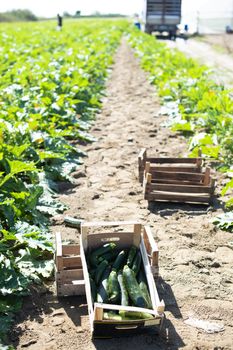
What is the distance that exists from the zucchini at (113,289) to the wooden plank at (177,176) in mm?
2390

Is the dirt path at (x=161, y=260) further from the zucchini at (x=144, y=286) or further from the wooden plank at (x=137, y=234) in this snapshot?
the wooden plank at (x=137, y=234)

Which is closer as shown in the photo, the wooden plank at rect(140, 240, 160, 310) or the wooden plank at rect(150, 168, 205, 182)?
the wooden plank at rect(140, 240, 160, 310)

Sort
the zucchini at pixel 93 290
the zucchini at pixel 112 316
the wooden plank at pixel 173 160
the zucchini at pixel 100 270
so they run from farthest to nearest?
the wooden plank at pixel 173 160, the zucchini at pixel 100 270, the zucchini at pixel 93 290, the zucchini at pixel 112 316

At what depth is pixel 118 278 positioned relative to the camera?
3.73 metres

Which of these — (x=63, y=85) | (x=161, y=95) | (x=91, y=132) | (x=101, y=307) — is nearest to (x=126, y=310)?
(x=101, y=307)

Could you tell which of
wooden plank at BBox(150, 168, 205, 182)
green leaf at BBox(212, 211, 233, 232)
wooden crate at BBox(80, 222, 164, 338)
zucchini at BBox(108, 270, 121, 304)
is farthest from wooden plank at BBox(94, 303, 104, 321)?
wooden plank at BBox(150, 168, 205, 182)

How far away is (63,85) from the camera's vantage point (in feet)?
32.5

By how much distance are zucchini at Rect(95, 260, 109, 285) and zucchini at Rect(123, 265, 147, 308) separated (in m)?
0.18

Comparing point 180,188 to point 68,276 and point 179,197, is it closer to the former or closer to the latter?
point 179,197

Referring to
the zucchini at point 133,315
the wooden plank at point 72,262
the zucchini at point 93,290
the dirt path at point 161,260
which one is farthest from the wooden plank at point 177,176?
the zucchini at point 133,315

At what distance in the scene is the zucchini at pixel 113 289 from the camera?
351cm

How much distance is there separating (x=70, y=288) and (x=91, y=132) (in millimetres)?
5256

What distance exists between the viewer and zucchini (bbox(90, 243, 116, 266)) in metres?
3.96

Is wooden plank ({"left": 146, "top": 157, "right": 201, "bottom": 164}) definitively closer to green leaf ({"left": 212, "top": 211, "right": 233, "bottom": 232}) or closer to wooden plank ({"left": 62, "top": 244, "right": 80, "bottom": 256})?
green leaf ({"left": 212, "top": 211, "right": 233, "bottom": 232})
